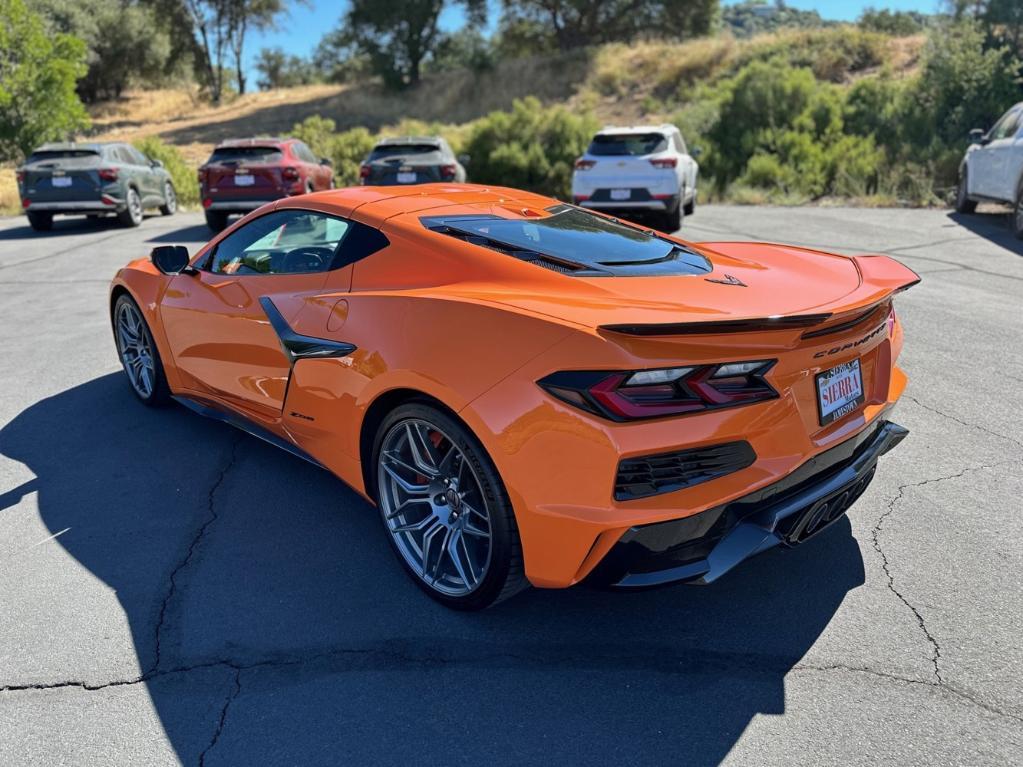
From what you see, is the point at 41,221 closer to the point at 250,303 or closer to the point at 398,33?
the point at 250,303

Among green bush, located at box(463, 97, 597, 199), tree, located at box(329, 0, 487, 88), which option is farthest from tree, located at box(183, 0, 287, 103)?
green bush, located at box(463, 97, 597, 199)

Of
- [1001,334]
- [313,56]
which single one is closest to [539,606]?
[1001,334]

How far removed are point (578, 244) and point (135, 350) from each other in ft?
11.1

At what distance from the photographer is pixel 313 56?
5428 cm

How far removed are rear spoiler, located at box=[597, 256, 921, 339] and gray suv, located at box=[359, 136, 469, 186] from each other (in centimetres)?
1168

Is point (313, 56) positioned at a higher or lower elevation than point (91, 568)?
higher

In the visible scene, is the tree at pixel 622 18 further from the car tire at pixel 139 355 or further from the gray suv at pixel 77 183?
the car tire at pixel 139 355

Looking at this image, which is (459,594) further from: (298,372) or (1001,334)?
(1001,334)

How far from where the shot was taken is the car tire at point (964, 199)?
12906 millimetres

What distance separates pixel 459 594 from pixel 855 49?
32.3 m

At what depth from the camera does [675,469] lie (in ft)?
8.01

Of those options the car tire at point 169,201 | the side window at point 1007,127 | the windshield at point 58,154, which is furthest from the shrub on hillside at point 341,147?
the side window at point 1007,127

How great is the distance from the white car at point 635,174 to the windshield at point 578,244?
891cm

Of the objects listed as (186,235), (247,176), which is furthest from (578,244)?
(186,235)
